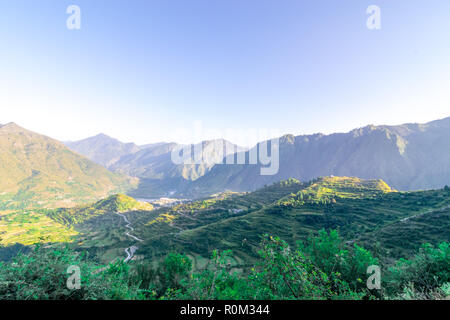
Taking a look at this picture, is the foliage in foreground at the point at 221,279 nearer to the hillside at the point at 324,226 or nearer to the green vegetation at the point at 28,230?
the hillside at the point at 324,226

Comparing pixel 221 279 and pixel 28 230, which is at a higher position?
pixel 221 279

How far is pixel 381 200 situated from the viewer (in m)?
98.1

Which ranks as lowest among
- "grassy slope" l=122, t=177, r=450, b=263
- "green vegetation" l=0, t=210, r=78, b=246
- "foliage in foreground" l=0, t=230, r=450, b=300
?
"green vegetation" l=0, t=210, r=78, b=246

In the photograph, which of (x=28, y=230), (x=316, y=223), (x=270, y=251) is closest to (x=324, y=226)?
(x=316, y=223)

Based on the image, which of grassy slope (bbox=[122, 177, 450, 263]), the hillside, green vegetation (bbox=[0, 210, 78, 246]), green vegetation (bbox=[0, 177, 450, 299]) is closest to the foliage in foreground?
green vegetation (bbox=[0, 177, 450, 299])

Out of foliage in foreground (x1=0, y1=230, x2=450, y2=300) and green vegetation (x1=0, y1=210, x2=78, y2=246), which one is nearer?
foliage in foreground (x1=0, y1=230, x2=450, y2=300)

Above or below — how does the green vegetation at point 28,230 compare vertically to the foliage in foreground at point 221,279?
below

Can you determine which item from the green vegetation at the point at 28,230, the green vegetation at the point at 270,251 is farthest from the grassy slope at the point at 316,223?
the green vegetation at the point at 28,230

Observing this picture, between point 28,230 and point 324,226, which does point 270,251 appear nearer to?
point 324,226

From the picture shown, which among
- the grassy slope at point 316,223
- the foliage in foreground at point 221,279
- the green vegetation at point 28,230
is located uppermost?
the foliage in foreground at point 221,279

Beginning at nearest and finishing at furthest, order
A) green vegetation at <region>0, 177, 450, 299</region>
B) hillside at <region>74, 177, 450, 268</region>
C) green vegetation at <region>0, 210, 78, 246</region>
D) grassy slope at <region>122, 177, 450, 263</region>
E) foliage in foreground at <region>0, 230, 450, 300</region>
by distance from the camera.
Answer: foliage in foreground at <region>0, 230, 450, 300</region>, green vegetation at <region>0, 177, 450, 299</region>, hillside at <region>74, 177, 450, 268</region>, grassy slope at <region>122, 177, 450, 263</region>, green vegetation at <region>0, 210, 78, 246</region>

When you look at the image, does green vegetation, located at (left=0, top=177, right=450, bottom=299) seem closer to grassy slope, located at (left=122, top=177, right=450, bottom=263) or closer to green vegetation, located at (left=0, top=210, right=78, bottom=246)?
grassy slope, located at (left=122, top=177, right=450, bottom=263)
